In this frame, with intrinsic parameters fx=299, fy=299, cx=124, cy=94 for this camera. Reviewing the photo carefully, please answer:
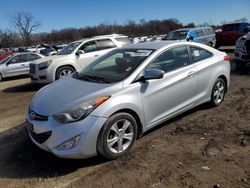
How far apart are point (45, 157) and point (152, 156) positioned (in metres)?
1.59

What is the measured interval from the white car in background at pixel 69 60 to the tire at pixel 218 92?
5598 millimetres

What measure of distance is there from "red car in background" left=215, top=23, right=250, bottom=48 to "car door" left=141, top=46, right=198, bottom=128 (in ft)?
49.3

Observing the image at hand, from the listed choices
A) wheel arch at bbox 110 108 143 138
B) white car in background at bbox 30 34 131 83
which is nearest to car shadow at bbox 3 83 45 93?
white car in background at bbox 30 34 131 83

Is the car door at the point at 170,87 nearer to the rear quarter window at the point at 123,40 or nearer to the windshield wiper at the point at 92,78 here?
the windshield wiper at the point at 92,78

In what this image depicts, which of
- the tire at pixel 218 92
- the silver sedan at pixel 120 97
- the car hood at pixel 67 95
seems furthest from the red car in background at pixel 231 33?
the car hood at pixel 67 95

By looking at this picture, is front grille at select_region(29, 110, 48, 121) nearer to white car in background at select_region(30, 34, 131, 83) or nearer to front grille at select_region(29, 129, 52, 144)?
front grille at select_region(29, 129, 52, 144)

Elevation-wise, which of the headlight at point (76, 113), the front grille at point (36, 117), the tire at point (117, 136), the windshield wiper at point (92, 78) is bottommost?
the tire at point (117, 136)

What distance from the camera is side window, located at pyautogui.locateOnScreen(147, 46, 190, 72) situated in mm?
4934

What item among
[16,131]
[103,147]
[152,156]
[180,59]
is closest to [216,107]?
[180,59]

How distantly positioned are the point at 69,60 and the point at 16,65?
16.4 feet

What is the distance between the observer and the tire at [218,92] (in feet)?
19.9

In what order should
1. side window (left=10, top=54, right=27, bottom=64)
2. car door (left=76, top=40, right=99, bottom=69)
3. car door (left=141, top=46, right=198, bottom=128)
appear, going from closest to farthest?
car door (left=141, top=46, right=198, bottom=128), car door (left=76, top=40, right=99, bottom=69), side window (left=10, top=54, right=27, bottom=64)

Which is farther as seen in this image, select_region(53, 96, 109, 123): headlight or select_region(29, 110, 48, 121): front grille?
select_region(29, 110, 48, 121): front grille

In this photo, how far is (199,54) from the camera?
5.79m
